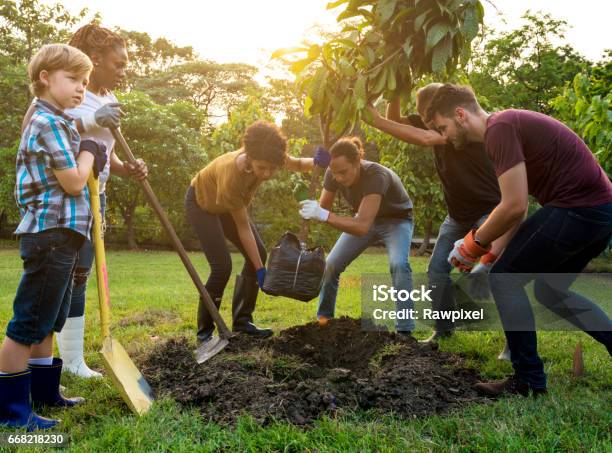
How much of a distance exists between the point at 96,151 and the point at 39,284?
672mm

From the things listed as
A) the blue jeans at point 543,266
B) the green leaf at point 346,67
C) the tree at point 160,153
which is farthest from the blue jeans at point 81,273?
the tree at point 160,153

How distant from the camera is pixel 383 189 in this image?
407cm

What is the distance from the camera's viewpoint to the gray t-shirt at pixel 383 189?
413 centimetres

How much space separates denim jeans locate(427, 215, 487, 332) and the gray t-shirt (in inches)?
14.0

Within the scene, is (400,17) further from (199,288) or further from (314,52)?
(199,288)

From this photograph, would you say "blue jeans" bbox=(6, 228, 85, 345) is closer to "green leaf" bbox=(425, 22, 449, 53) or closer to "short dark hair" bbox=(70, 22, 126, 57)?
"short dark hair" bbox=(70, 22, 126, 57)

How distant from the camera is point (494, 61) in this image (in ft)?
67.8

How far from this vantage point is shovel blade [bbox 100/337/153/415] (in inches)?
105

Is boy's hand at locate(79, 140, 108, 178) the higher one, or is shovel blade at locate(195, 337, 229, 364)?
boy's hand at locate(79, 140, 108, 178)

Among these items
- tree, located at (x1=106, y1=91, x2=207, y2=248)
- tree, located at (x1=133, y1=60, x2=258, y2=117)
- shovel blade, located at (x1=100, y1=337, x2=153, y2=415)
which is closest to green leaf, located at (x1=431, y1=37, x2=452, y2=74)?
shovel blade, located at (x1=100, y1=337, x2=153, y2=415)

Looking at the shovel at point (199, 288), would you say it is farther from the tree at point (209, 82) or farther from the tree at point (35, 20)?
the tree at point (209, 82)

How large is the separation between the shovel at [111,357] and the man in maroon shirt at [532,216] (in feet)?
5.75

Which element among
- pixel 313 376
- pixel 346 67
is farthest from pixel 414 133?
pixel 313 376

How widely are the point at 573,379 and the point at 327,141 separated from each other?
220cm
